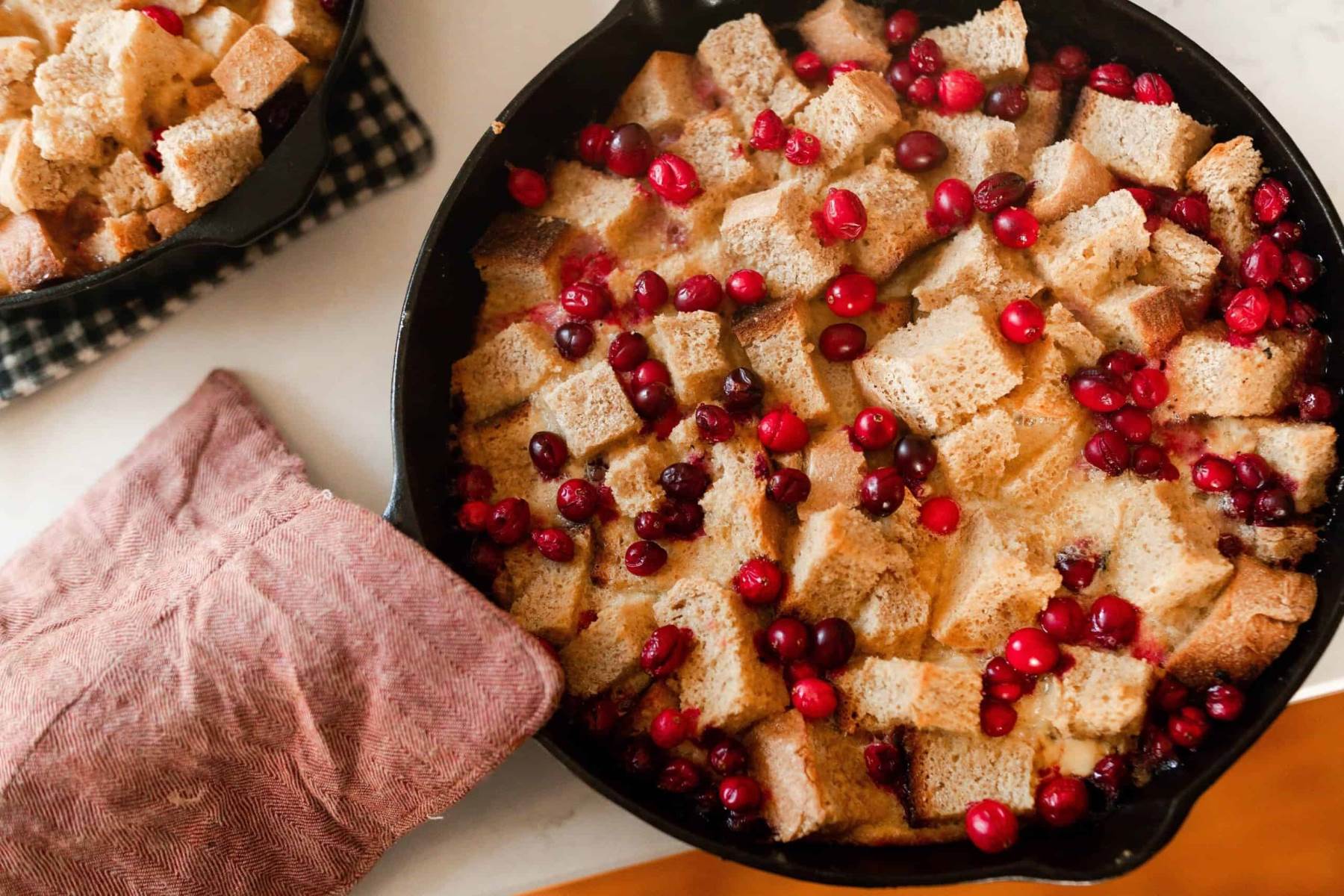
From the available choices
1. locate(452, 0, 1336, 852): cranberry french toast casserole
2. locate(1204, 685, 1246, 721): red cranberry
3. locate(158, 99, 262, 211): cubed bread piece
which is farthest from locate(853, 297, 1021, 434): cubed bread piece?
locate(158, 99, 262, 211): cubed bread piece

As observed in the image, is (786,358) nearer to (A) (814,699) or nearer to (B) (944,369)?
(B) (944,369)

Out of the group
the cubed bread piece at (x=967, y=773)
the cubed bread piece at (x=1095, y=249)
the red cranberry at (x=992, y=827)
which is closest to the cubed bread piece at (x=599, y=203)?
the cubed bread piece at (x=1095, y=249)

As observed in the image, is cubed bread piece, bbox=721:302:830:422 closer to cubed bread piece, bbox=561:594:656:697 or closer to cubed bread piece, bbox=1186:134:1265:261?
cubed bread piece, bbox=561:594:656:697

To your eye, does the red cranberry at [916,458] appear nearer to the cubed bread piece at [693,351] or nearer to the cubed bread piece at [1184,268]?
the cubed bread piece at [693,351]

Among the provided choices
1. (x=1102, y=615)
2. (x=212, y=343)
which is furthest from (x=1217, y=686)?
(x=212, y=343)

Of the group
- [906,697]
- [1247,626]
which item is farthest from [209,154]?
[1247,626]

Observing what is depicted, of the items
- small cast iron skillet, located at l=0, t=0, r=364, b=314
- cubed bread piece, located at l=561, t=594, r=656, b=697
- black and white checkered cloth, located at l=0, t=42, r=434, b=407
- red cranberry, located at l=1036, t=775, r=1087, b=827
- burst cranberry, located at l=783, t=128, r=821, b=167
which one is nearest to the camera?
red cranberry, located at l=1036, t=775, r=1087, b=827
